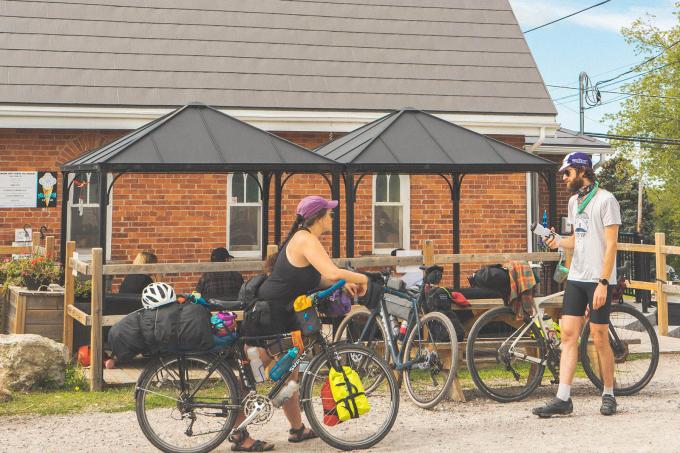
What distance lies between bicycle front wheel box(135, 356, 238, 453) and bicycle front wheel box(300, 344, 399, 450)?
502 millimetres

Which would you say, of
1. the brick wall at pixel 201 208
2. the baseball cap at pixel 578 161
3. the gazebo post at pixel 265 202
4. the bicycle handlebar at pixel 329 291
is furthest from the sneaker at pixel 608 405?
the brick wall at pixel 201 208

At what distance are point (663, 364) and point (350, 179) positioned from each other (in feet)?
12.7

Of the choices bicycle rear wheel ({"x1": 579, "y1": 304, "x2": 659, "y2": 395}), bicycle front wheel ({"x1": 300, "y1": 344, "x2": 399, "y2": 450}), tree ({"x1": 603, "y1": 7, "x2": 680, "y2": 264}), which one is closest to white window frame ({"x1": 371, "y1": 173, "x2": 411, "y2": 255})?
bicycle rear wheel ({"x1": 579, "y1": 304, "x2": 659, "y2": 395})

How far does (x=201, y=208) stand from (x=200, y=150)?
4.43 metres

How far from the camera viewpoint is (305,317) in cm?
615

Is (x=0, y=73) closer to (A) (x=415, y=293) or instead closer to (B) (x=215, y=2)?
(B) (x=215, y=2)

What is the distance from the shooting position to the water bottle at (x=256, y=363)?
6.12 metres

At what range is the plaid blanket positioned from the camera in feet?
25.5

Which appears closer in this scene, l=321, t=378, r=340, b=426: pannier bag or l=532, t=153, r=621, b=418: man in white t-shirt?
l=321, t=378, r=340, b=426: pannier bag

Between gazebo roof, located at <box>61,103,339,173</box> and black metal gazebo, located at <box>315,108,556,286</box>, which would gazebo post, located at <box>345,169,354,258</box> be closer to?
black metal gazebo, located at <box>315,108,556,286</box>

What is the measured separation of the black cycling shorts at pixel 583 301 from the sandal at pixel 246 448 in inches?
99.0

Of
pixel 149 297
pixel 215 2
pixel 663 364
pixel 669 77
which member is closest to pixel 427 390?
pixel 149 297

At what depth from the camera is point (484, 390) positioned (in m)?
7.61

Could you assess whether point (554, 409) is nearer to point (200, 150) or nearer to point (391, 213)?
point (200, 150)
